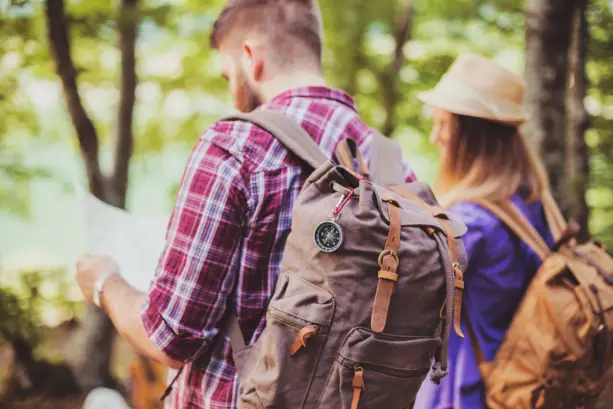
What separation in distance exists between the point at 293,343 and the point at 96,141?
4400 millimetres

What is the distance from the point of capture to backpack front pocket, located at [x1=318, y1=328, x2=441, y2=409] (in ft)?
4.58

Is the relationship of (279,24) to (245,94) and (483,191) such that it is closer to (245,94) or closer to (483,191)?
(245,94)

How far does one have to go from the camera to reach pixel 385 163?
1.84 m

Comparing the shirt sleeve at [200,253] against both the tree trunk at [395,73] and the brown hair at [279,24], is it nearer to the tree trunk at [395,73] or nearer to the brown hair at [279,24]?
the brown hair at [279,24]

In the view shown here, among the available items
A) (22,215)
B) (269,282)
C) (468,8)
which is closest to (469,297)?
(269,282)

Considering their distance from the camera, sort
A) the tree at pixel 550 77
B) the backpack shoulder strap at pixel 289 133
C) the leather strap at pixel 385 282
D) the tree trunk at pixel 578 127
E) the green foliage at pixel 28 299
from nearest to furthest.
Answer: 1. the leather strap at pixel 385 282
2. the backpack shoulder strap at pixel 289 133
3. the tree at pixel 550 77
4. the tree trunk at pixel 578 127
5. the green foliage at pixel 28 299

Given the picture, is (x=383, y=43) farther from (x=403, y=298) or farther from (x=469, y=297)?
(x=403, y=298)

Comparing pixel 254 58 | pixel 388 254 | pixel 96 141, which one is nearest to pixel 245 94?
pixel 254 58

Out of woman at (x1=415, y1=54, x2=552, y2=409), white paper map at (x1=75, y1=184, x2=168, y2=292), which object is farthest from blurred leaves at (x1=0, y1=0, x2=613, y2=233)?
white paper map at (x1=75, y1=184, x2=168, y2=292)

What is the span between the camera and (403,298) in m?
1.41

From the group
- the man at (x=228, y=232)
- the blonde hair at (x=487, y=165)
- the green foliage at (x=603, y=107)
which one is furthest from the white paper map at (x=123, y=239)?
the green foliage at (x=603, y=107)

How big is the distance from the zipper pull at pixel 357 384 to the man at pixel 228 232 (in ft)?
1.15

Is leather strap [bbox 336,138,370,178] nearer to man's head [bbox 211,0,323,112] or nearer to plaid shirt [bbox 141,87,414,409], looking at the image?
plaid shirt [bbox 141,87,414,409]

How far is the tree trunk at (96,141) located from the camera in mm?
4830
